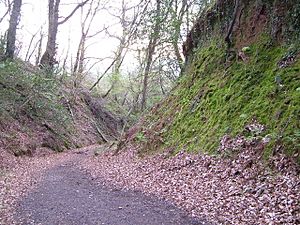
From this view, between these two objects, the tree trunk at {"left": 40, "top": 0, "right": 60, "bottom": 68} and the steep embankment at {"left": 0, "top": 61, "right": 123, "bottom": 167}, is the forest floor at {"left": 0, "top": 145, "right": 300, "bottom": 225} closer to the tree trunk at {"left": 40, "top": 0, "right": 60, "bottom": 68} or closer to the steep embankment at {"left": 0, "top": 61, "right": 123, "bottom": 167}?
the steep embankment at {"left": 0, "top": 61, "right": 123, "bottom": 167}

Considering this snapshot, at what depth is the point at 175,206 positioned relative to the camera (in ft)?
25.6

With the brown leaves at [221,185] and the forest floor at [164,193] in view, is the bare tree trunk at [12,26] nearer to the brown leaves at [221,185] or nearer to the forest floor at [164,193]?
the forest floor at [164,193]

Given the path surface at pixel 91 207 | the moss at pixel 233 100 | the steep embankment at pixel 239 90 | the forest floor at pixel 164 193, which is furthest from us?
the steep embankment at pixel 239 90

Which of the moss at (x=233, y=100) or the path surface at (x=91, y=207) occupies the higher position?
the moss at (x=233, y=100)

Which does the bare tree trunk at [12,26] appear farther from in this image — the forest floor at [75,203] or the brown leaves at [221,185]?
the brown leaves at [221,185]

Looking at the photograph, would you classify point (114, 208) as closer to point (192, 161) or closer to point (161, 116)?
point (192, 161)

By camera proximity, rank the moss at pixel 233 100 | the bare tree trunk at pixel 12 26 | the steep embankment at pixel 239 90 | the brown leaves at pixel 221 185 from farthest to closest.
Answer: the bare tree trunk at pixel 12 26 → the steep embankment at pixel 239 90 → the moss at pixel 233 100 → the brown leaves at pixel 221 185

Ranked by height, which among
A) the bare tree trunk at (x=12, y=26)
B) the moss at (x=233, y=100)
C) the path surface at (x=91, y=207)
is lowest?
the path surface at (x=91, y=207)

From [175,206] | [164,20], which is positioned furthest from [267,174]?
[164,20]

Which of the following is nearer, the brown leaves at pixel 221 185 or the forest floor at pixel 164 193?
the brown leaves at pixel 221 185

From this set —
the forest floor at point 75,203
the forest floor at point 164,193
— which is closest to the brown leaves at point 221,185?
the forest floor at point 164,193

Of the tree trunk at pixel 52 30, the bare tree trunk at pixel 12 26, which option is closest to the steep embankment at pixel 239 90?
the bare tree trunk at pixel 12 26

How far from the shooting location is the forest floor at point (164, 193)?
22.4ft

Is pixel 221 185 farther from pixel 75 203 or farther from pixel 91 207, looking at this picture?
pixel 75 203
